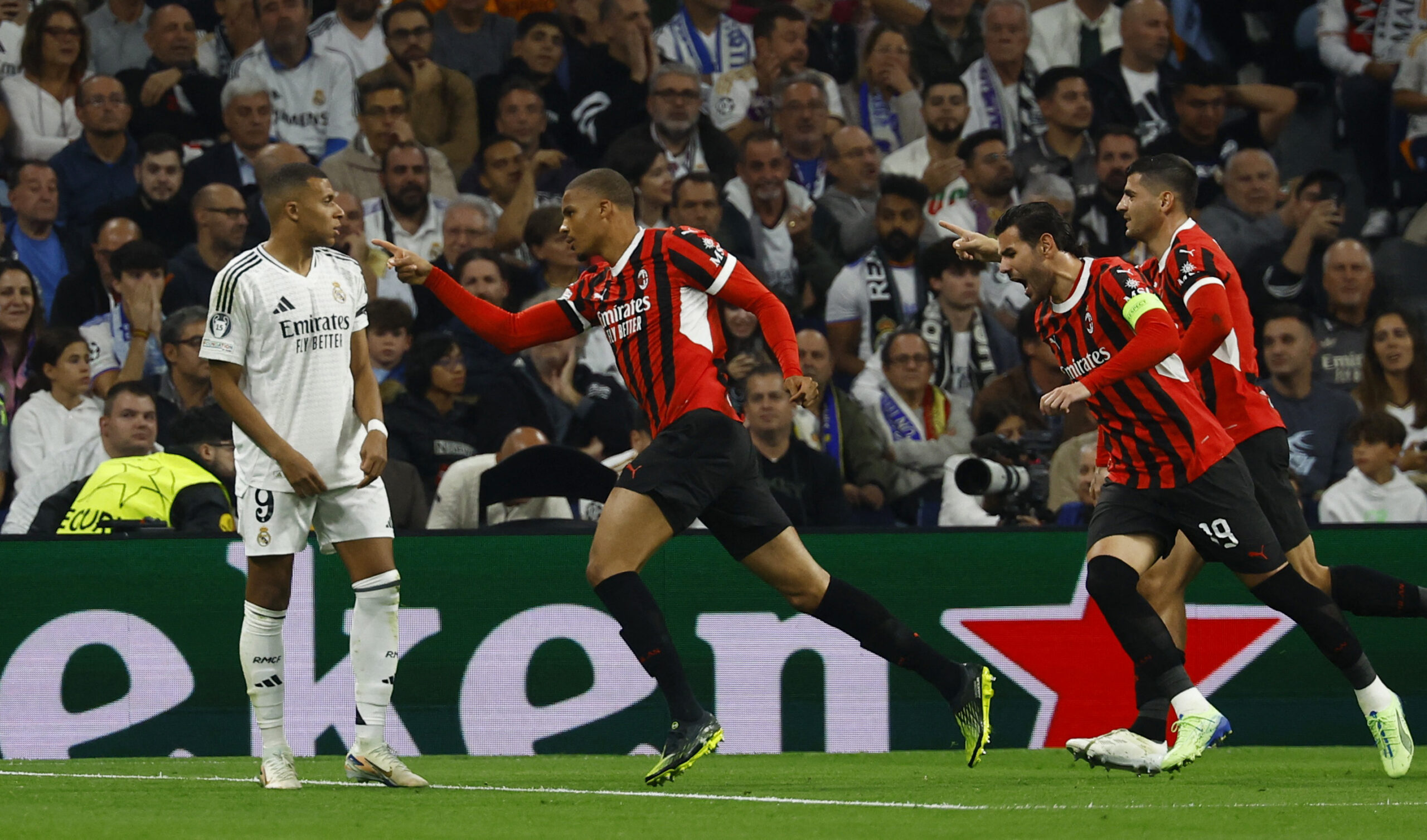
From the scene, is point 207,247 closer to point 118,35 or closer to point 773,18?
point 118,35

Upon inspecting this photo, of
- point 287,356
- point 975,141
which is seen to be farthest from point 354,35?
point 287,356

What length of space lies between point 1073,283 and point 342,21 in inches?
297

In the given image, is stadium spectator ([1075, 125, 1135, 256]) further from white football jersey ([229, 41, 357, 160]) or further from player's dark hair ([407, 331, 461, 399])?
white football jersey ([229, 41, 357, 160])

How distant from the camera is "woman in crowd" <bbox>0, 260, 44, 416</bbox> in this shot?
10461 millimetres

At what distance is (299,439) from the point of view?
581 centimetres

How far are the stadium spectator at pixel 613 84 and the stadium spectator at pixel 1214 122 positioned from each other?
366 centimetres

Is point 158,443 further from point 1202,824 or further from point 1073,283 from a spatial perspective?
point 1202,824

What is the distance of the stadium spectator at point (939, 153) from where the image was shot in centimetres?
1221

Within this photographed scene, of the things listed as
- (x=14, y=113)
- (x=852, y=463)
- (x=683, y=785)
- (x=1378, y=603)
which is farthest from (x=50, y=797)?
(x=14, y=113)

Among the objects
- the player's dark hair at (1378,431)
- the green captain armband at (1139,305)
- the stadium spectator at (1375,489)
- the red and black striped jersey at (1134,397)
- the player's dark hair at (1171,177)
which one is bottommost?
the stadium spectator at (1375,489)

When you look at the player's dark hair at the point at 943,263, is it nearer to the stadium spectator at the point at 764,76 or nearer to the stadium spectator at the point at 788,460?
the stadium spectator at the point at 764,76

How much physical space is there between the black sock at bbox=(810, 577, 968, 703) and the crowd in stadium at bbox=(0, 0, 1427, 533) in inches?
123

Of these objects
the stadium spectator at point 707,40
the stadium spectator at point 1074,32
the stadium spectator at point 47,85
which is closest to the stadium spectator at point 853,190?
the stadium spectator at point 707,40

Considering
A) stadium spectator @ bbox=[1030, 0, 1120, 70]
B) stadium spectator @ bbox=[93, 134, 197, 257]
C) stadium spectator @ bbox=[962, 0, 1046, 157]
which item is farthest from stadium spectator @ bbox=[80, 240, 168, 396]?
stadium spectator @ bbox=[1030, 0, 1120, 70]
